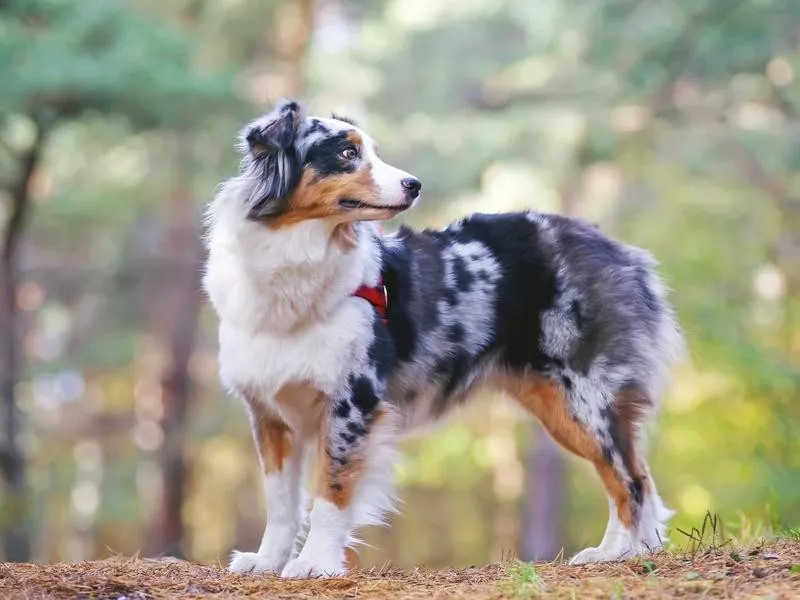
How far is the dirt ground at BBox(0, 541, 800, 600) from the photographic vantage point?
11.7 feet

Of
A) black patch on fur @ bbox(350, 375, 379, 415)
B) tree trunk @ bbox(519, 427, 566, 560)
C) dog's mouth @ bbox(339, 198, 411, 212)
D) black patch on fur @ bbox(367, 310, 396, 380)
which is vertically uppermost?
dog's mouth @ bbox(339, 198, 411, 212)

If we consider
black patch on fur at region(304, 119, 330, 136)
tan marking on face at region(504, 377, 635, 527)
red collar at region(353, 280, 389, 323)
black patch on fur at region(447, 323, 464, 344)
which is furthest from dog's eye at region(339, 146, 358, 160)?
tan marking on face at region(504, 377, 635, 527)

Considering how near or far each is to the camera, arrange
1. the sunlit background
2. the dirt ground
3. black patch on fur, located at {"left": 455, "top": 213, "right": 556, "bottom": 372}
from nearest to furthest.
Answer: the dirt ground → black patch on fur, located at {"left": 455, "top": 213, "right": 556, "bottom": 372} → the sunlit background

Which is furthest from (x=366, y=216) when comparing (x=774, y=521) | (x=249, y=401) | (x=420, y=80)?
(x=420, y=80)

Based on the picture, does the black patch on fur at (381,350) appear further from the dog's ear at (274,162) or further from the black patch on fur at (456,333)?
the dog's ear at (274,162)

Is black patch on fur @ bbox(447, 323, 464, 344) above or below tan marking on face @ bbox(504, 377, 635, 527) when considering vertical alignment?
above

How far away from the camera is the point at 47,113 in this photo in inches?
454

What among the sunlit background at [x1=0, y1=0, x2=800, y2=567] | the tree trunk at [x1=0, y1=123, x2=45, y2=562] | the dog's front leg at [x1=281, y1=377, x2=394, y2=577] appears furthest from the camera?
the sunlit background at [x1=0, y1=0, x2=800, y2=567]

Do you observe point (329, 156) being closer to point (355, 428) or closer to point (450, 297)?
point (450, 297)

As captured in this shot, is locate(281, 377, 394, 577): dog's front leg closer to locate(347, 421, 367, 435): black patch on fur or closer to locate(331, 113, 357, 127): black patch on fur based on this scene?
locate(347, 421, 367, 435): black patch on fur

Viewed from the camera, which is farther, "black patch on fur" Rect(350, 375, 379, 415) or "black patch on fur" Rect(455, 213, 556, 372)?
"black patch on fur" Rect(455, 213, 556, 372)

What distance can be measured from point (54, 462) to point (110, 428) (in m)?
1.49

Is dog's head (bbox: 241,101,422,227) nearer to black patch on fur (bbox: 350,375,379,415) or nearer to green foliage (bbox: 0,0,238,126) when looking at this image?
black patch on fur (bbox: 350,375,379,415)

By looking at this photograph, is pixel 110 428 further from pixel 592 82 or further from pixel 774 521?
pixel 774 521
